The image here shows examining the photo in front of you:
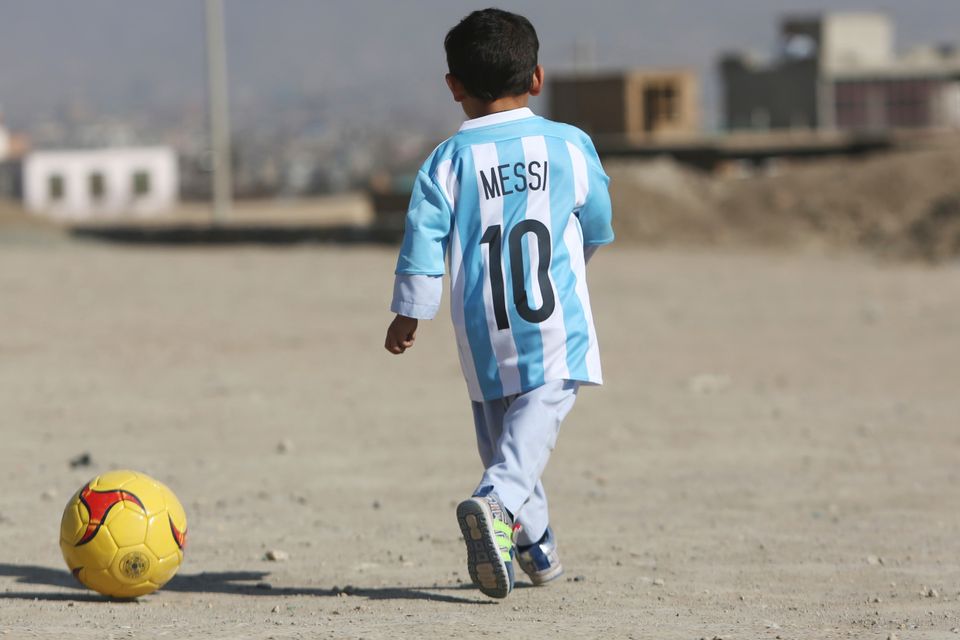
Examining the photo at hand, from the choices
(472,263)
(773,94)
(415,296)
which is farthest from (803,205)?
(773,94)

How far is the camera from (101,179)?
334ft

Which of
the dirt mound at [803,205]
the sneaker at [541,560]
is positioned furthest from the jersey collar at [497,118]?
the dirt mound at [803,205]

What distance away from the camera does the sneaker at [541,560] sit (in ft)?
16.7

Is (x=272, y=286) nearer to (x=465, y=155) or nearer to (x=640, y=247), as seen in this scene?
(x=640, y=247)

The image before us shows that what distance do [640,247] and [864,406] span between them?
53.1 feet

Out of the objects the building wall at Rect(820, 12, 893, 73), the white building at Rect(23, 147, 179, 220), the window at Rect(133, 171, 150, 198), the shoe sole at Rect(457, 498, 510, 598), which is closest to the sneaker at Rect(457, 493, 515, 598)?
the shoe sole at Rect(457, 498, 510, 598)

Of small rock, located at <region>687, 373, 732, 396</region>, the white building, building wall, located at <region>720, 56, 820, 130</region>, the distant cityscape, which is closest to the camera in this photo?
small rock, located at <region>687, 373, 732, 396</region>

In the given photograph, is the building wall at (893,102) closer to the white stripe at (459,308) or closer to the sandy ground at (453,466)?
the sandy ground at (453,466)

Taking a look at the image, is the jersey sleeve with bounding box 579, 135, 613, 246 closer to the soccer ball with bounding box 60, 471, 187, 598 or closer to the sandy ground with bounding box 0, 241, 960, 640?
the sandy ground with bounding box 0, 241, 960, 640

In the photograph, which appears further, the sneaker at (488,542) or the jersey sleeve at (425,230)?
the jersey sleeve at (425,230)

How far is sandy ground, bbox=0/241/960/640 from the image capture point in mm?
4816

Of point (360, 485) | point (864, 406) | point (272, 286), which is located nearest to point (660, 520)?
point (360, 485)

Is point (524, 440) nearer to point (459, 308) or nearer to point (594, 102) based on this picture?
point (459, 308)

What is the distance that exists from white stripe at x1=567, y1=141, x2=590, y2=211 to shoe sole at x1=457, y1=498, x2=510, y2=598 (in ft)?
3.33
